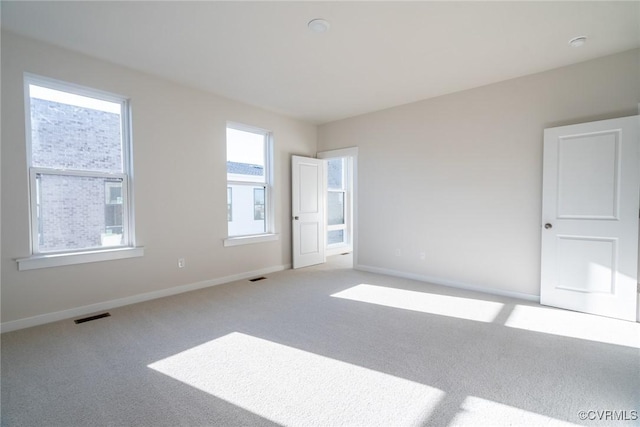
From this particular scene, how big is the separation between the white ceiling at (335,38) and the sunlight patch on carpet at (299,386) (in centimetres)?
274

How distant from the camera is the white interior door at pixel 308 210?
5.35 m

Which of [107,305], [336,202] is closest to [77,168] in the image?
[107,305]

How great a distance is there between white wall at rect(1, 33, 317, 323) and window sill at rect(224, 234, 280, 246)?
10cm

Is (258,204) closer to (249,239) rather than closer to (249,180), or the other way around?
(249,180)

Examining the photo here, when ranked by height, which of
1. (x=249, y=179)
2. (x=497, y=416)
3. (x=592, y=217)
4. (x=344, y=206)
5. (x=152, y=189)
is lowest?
(x=497, y=416)

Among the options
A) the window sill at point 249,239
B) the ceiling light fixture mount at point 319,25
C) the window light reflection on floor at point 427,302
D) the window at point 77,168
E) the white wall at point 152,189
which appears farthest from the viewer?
the window sill at point 249,239

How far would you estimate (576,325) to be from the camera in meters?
2.84

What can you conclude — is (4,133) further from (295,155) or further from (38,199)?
(295,155)

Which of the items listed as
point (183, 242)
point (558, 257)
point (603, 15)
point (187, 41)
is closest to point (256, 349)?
point (183, 242)

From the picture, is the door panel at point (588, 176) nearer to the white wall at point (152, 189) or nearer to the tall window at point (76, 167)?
the white wall at point (152, 189)

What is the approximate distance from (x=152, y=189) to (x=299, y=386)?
9.55ft

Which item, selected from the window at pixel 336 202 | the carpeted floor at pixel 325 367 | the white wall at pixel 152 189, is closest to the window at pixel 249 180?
the white wall at pixel 152 189

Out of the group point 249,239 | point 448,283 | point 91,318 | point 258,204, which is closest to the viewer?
point 91,318

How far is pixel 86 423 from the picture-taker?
1.61 m
